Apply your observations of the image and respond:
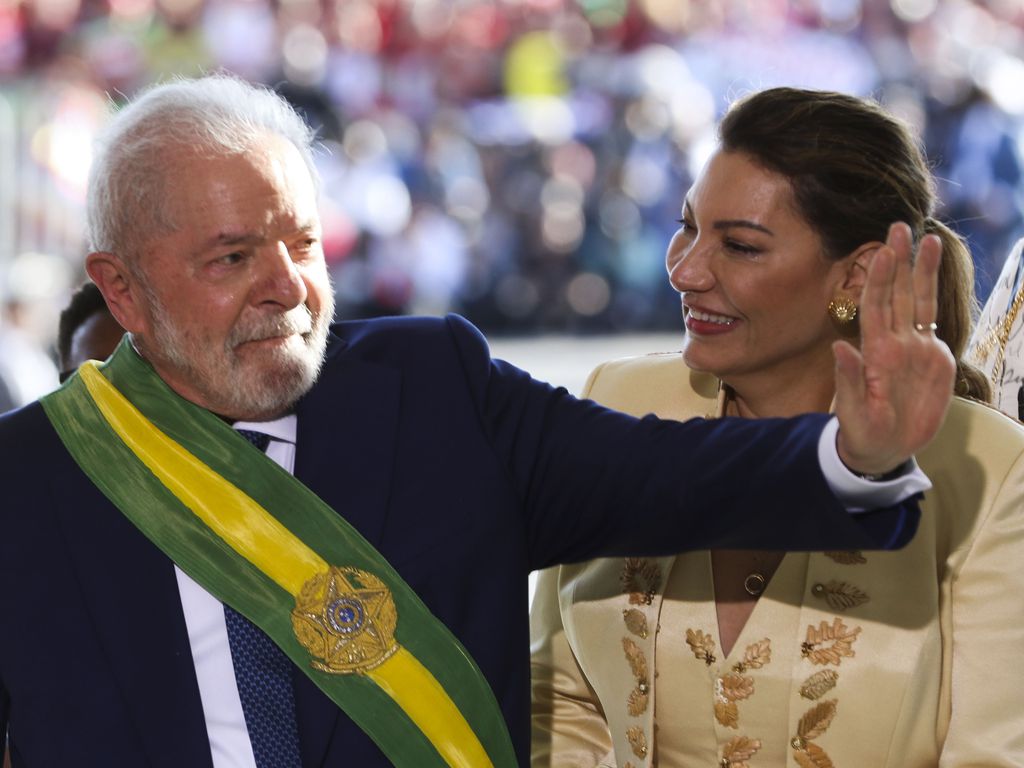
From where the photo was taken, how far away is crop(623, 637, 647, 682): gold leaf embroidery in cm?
225

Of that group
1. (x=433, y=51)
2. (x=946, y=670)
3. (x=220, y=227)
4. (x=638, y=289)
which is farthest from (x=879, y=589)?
(x=433, y=51)

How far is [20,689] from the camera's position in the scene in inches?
76.9

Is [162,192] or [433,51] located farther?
[433,51]

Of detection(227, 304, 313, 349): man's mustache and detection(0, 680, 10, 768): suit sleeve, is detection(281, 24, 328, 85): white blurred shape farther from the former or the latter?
detection(0, 680, 10, 768): suit sleeve

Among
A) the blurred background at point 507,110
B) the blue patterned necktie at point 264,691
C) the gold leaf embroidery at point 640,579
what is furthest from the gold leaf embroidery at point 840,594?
the blurred background at point 507,110

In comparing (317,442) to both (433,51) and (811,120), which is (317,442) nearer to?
(811,120)

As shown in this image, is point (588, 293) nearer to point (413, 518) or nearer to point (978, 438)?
point (978, 438)

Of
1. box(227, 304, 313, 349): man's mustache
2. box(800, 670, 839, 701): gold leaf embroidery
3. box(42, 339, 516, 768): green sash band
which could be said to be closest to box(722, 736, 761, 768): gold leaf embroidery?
box(800, 670, 839, 701): gold leaf embroidery

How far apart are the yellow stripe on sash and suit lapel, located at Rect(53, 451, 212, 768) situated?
0.09 meters

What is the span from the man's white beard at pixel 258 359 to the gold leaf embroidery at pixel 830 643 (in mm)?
776

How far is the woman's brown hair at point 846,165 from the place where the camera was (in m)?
2.24

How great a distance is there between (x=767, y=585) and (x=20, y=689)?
1023 millimetres

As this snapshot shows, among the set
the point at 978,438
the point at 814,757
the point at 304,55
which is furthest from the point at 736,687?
the point at 304,55

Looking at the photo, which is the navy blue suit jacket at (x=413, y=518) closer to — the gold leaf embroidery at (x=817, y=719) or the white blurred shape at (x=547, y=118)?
the gold leaf embroidery at (x=817, y=719)
